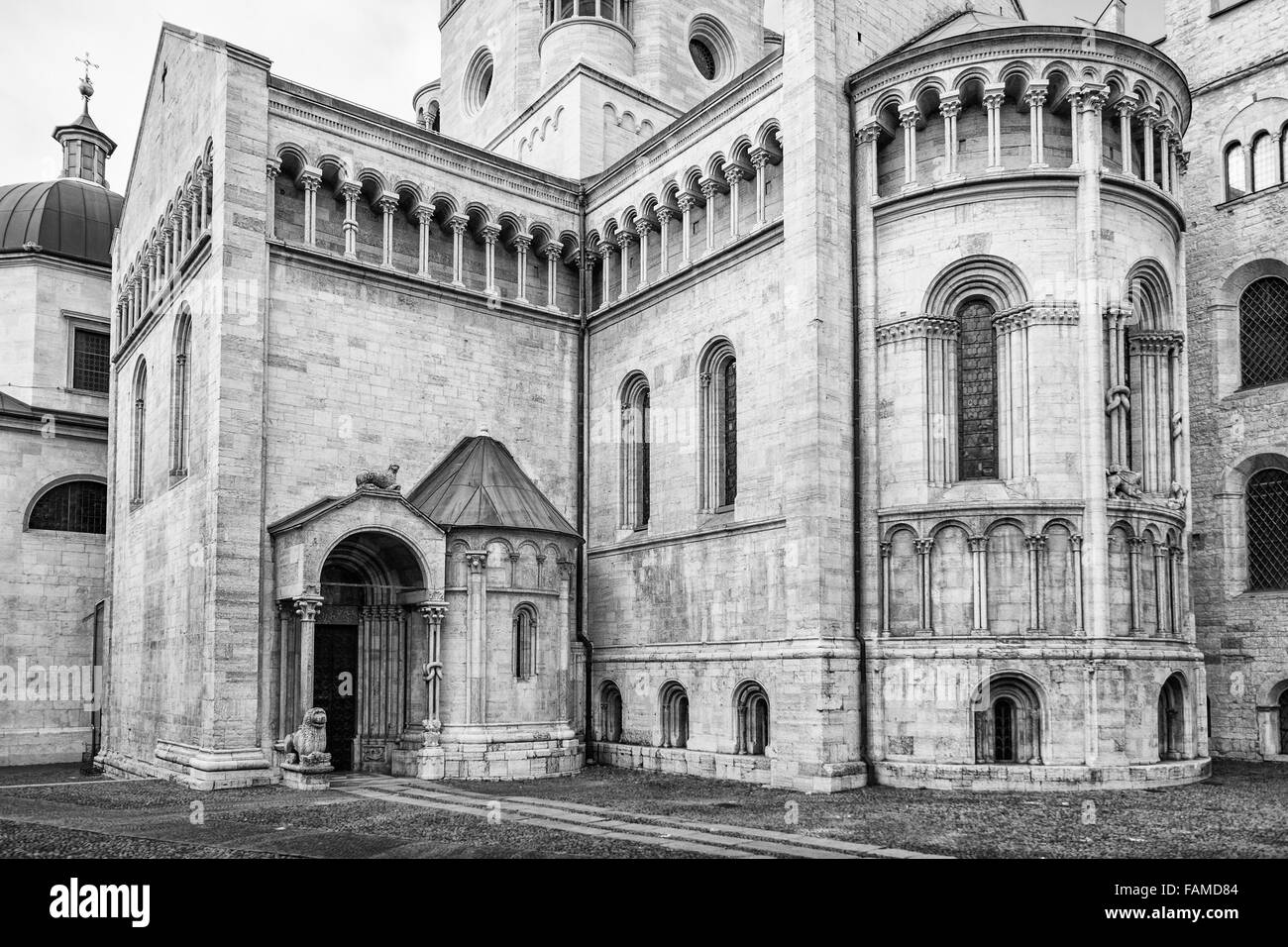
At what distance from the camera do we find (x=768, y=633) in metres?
25.7

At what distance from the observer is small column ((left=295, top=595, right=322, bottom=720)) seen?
25297 mm

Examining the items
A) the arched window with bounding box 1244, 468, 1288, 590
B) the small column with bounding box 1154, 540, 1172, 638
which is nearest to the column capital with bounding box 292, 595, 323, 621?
the small column with bounding box 1154, 540, 1172, 638

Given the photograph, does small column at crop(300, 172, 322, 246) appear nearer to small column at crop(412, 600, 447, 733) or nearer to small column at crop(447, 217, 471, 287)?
small column at crop(447, 217, 471, 287)

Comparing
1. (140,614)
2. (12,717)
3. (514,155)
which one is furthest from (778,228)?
(12,717)

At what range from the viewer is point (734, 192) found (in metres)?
28.2

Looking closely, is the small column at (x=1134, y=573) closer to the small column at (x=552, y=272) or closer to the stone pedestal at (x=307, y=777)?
the small column at (x=552, y=272)

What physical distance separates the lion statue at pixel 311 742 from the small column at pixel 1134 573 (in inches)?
669

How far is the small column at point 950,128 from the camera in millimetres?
25016

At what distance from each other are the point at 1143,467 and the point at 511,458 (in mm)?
15311

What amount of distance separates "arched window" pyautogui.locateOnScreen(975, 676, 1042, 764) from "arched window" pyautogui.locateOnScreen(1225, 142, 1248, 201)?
17016 mm

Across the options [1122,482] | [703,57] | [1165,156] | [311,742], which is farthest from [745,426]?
[703,57]
